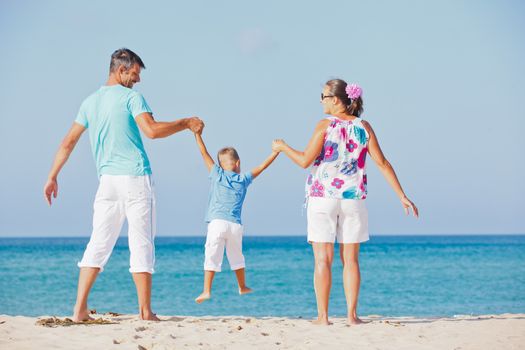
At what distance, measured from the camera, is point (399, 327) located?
21.9 feet

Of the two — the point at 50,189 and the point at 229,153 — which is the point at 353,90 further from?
the point at 50,189

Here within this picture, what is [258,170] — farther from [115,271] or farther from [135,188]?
[115,271]

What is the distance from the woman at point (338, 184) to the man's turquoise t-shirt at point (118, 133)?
4.55 ft

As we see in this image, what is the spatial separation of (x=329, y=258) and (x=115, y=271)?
75.6 feet

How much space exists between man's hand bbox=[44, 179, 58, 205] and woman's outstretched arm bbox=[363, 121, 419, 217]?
2830 millimetres

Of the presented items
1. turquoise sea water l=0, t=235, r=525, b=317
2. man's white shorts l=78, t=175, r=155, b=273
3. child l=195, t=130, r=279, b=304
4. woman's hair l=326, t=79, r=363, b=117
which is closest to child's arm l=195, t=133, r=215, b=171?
child l=195, t=130, r=279, b=304

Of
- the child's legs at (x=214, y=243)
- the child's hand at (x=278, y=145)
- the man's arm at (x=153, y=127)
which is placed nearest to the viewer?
the man's arm at (x=153, y=127)

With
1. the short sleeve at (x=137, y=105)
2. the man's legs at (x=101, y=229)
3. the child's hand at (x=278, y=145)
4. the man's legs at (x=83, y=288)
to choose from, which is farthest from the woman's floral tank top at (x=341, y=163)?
the man's legs at (x=83, y=288)

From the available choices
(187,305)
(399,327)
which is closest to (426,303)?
(187,305)

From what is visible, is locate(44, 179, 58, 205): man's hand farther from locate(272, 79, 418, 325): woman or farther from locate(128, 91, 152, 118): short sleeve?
locate(272, 79, 418, 325): woman

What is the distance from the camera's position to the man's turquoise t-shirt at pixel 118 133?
630 centimetres

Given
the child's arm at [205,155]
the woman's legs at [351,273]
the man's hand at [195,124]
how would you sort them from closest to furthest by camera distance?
the woman's legs at [351,273]
the man's hand at [195,124]
the child's arm at [205,155]

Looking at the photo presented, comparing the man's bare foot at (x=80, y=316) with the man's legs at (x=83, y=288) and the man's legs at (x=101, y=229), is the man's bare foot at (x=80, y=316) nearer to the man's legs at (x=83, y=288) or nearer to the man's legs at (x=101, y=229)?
the man's legs at (x=83, y=288)

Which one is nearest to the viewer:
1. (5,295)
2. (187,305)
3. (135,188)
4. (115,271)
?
(135,188)
